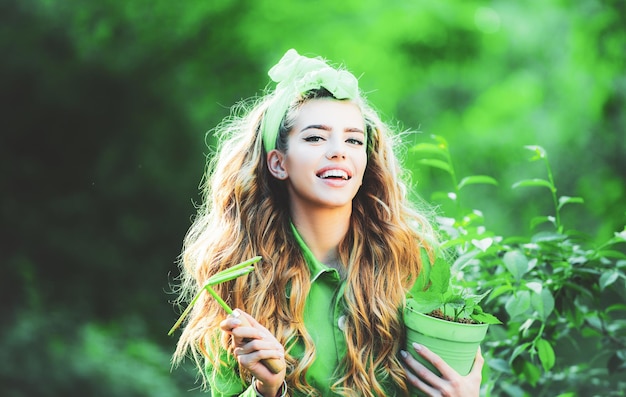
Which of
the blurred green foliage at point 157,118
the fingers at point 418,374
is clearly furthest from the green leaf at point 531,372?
the blurred green foliage at point 157,118

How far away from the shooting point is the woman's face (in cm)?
186

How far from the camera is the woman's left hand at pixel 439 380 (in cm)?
173

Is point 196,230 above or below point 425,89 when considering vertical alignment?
below

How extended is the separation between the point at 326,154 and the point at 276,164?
0.55 feet

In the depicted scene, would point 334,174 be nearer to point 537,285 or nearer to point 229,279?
point 229,279

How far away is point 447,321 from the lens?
5.57 ft

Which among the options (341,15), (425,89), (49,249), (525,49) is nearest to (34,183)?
(49,249)

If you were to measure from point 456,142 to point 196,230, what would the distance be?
170 inches

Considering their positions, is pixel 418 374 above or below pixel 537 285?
below

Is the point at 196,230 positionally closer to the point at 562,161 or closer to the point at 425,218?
the point at 425,218

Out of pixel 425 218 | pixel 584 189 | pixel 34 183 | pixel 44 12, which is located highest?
pixel 44 12

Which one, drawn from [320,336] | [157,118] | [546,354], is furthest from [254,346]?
[157,118]

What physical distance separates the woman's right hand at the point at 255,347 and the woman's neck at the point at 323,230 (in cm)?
34

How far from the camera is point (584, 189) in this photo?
5340 mm
